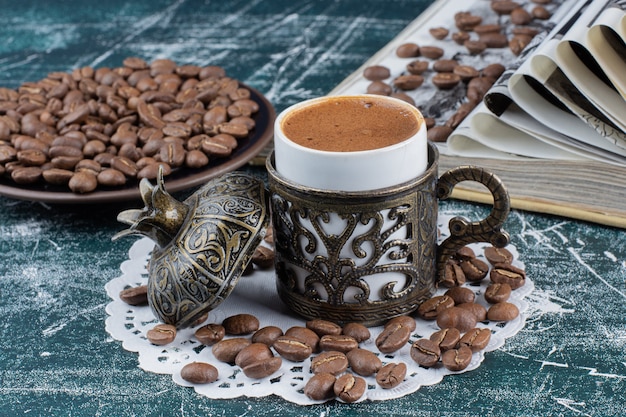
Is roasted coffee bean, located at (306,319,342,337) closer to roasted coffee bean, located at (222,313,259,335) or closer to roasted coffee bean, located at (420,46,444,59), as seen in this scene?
roasted coffee bean, located at (222,313,259,335)

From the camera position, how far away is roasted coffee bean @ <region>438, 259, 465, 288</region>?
143cm

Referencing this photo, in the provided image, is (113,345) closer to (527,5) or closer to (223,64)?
(223,64)

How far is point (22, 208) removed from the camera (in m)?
1.76

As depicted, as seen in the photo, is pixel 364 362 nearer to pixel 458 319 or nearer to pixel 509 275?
pixel 458 319

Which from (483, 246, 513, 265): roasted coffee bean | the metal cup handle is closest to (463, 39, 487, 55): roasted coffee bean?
(483, 246, 513, 265): roasted coffee bean

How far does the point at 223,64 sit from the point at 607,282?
1.25 m

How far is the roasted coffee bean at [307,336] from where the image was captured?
50.3 inches

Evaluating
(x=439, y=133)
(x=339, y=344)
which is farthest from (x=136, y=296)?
(x=439, y=133)

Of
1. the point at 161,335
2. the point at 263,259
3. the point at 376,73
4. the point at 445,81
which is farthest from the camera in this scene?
the point at 376,73

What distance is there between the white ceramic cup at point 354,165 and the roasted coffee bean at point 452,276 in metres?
0.22

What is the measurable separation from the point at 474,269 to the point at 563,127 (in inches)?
13.9

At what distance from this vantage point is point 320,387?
1185 mm

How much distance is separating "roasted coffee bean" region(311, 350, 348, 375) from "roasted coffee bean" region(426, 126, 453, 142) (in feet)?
2.20

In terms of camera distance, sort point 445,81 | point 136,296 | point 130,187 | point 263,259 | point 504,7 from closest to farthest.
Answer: point 136,296 → point 263,259 → point 130,187 → point 445,81 → point 504,7
